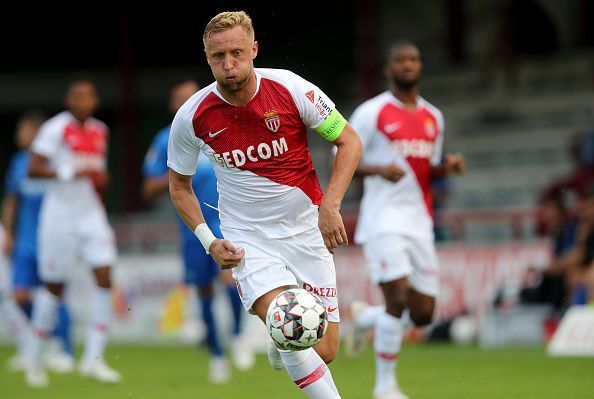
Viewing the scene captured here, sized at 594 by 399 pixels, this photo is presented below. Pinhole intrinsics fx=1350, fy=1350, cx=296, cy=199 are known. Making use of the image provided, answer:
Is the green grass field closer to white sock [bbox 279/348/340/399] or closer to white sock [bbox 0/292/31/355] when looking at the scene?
white sock [bbox 0/292/31/355]

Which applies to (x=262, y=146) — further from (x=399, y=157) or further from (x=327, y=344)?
(x=399, y=157)

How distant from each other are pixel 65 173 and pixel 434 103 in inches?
570

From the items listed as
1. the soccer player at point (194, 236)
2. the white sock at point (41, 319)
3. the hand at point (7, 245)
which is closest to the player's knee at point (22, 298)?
the hand at point (7, 245)

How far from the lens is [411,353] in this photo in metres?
14.9

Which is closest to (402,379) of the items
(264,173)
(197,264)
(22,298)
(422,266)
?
(422,266)

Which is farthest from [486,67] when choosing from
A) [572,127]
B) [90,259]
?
[90,259]

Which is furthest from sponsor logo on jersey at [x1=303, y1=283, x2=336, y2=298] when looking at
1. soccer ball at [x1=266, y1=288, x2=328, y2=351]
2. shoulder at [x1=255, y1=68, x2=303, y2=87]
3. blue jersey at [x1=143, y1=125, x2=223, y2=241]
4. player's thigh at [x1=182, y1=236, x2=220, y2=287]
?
player's thigh at [x1=182, y1=236, x2=220, y2=287]

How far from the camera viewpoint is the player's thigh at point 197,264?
12.4 metres

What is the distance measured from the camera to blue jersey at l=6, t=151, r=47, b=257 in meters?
15.0

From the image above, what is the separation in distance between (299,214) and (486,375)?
4479 mm

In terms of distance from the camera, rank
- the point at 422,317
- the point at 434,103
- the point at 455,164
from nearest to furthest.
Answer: the point at 455,164 < the point at 422,317 < the point at 434,103

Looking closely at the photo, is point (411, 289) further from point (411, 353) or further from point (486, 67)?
point (486, 67)

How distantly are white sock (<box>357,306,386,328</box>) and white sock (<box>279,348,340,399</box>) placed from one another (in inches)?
126

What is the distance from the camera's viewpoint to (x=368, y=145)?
10133 mm
